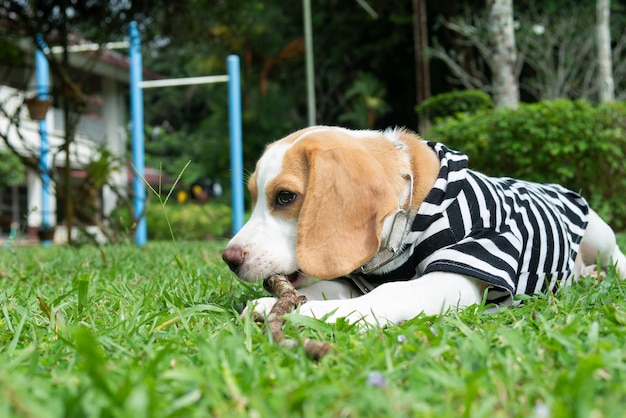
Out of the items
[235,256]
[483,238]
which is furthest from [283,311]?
[483,238]

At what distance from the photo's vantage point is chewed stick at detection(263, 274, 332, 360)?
1706mm

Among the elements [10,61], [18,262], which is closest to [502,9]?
[10,61]

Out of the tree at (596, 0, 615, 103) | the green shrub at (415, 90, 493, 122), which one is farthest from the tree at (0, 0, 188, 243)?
the tree at (596, 0, 615, 103)

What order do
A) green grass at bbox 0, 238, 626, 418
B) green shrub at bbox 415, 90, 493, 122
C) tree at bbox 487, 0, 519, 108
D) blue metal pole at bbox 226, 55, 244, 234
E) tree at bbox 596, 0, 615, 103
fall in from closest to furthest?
green grass at bbox 0, 238, 626, 418 → tree at bbox 487, 0, 519, 108 → blue metal pole at bbox 226, 55, 244, 234 → green shrub at bbox 415, 90, 493, 122 → tree at bbox 596, 0, 615, 103

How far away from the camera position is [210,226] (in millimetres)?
18156

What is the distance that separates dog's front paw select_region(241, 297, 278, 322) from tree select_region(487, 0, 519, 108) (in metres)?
→ 9.51

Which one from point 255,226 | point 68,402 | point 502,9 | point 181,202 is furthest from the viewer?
point 181,202

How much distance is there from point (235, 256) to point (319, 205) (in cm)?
40

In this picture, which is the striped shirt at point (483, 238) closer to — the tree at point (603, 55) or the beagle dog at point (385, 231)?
the beagle dog at point (385, 231)

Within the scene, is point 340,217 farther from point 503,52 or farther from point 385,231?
point 503,52

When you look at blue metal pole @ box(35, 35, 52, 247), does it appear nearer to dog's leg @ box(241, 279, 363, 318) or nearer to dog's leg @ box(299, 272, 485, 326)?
dog's leg @ box(241, 279, 363, 318)

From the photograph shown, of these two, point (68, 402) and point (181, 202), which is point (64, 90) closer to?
point (68, 402)

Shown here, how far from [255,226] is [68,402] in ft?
5.03

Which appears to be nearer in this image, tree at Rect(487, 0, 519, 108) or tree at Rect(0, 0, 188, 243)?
tree at Rect(0, 0, 188, 243)
